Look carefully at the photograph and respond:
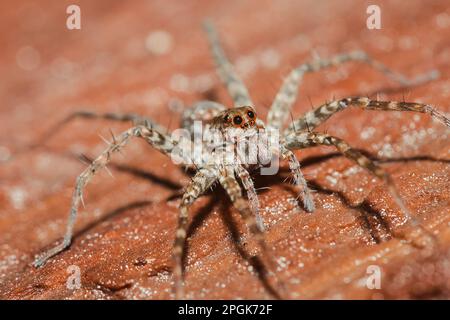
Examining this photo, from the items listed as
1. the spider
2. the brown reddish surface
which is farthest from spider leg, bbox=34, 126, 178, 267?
the brown reddish surface

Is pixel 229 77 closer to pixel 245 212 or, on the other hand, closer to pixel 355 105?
pixel 355 105

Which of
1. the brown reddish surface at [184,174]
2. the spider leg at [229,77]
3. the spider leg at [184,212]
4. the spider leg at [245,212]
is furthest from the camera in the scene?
the spider leg at [229,77]

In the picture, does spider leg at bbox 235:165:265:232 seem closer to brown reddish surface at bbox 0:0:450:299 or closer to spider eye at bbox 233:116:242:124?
brown reddish surface at bbox 0:0:450:299

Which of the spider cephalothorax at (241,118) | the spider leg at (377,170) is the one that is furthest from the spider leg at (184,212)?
the spider leg at (377,170)

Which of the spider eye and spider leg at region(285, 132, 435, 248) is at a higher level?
the spider eye

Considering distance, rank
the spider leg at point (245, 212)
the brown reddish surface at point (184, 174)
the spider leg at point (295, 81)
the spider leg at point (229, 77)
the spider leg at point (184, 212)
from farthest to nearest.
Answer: the spider leg at point (229, 77)
the spider leg at point (295, 81)
the brown reddish surface at point (184, 174)
the spider leg at point (184, 212)
the spider leg at point (245, 212)

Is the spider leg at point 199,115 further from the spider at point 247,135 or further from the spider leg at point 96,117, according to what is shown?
the spider leg at point 96,117

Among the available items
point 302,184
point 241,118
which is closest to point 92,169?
point 241,118

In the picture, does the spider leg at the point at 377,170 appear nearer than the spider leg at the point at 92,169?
Yes

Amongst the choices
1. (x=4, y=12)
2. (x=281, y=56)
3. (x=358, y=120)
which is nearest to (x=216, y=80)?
(x=281, y=56)

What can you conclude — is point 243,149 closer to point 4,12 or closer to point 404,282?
point 404,282
